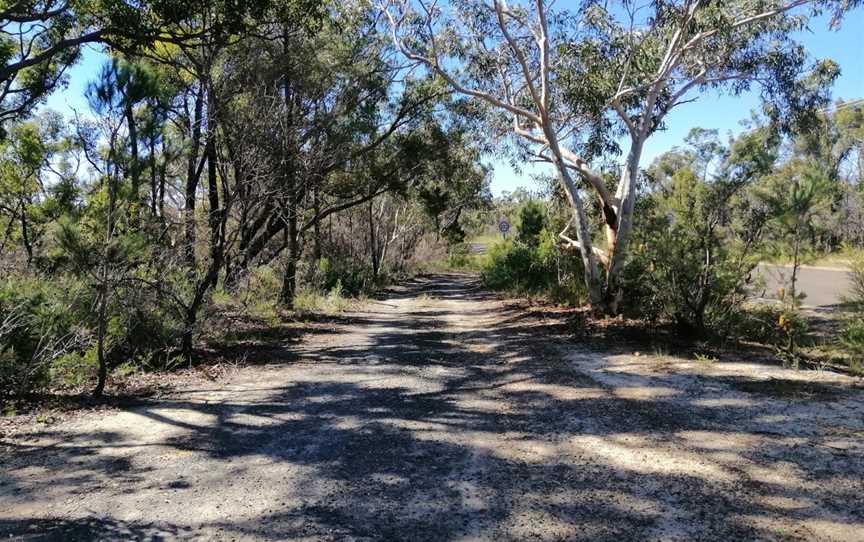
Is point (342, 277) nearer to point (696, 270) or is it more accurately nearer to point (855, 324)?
point (696, 270)

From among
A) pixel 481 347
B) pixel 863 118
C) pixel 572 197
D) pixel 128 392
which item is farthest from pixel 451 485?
pixel 863 118

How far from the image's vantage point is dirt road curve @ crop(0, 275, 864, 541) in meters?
3.69

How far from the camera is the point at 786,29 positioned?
1220 cm

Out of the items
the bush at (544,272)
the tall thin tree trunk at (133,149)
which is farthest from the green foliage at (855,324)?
the tall thin tree trunk at (133,149)

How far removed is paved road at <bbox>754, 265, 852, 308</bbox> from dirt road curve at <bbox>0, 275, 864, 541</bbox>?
2255mm

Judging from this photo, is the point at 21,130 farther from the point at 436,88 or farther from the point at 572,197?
the point at 572,197

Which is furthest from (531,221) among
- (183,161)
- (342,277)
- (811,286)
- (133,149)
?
(133,149)

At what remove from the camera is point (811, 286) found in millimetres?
21266

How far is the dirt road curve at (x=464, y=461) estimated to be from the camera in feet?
12.1

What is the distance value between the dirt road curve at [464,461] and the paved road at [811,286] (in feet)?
7.40

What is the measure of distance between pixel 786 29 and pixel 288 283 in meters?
13.6

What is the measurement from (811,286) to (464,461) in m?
21.4

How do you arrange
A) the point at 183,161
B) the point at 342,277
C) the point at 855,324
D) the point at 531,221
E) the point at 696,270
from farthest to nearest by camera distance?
the point at 531,221 < the point at 342,277 < the point at 183,161 < the point at 696,270 < the point at 855,324

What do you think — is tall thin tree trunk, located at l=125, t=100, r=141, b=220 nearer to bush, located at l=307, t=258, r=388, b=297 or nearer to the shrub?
bush, located at l=307, t=258, r=388, b=297
